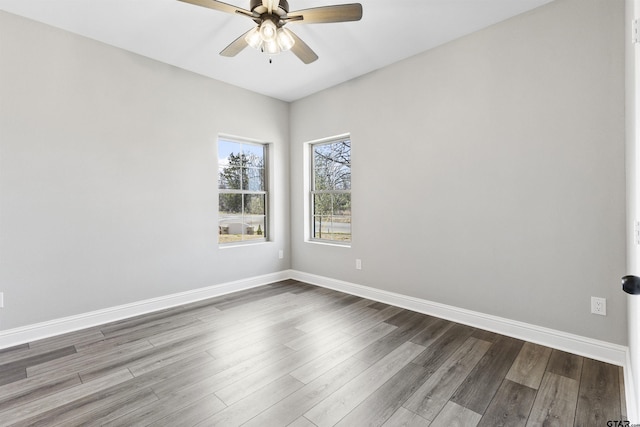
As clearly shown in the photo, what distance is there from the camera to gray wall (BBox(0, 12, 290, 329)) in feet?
8.43

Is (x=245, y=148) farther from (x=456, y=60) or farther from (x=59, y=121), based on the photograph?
(x=456, y=60)

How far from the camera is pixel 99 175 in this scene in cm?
298

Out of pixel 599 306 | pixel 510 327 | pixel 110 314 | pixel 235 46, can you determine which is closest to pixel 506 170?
pixel 599 306

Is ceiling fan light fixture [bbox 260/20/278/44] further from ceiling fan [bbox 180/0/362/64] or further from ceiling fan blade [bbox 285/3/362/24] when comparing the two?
ceiling fan blade [bbox 285/3/362/24]

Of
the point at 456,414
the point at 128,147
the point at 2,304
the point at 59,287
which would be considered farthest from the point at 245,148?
→ the point at 456,414

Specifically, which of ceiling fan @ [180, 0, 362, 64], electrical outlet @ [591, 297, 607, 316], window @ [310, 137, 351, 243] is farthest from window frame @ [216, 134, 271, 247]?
electrical outlet @ [591, 297, 607, 316]

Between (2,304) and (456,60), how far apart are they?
468 centimetres

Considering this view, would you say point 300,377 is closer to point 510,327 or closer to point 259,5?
point 510,327

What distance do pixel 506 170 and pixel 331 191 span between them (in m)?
2.25

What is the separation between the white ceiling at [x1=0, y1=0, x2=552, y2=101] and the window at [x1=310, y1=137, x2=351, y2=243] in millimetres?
1132

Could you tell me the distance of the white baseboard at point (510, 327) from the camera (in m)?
2.19

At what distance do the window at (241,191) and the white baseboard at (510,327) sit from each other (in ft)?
5.56

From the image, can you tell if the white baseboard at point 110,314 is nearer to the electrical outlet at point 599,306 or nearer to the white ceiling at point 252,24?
the white ceiling at point 252,24

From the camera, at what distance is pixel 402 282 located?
3.41 m
